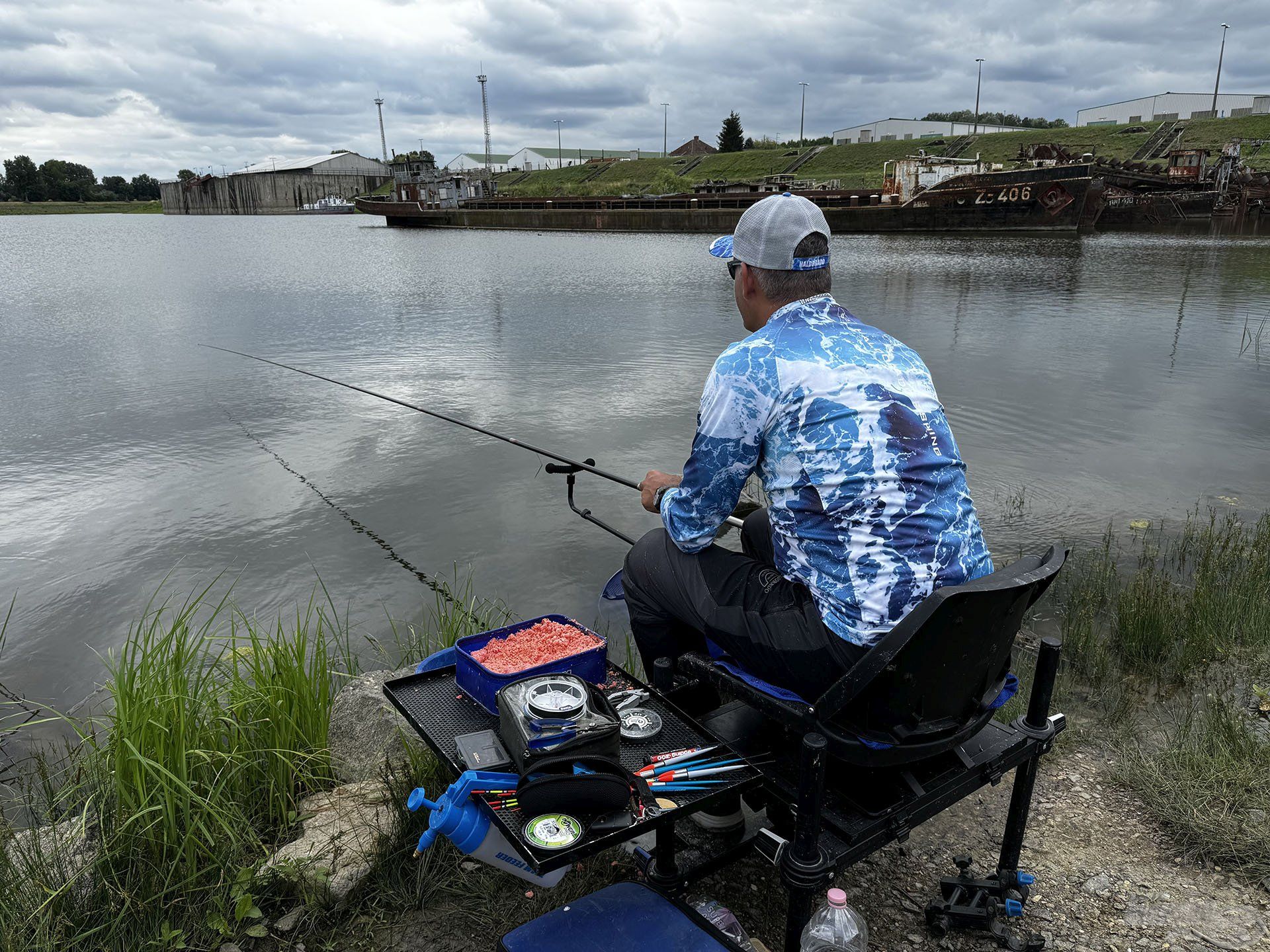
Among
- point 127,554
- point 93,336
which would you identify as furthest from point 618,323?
point 127,554

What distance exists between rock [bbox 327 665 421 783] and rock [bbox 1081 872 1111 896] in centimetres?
186

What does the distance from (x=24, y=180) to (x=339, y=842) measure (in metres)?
120

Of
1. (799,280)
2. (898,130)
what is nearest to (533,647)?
(799,280)

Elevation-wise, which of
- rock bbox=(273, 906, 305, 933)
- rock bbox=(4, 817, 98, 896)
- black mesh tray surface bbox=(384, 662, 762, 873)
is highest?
black mesh tray surface bbox=(384, 662, 762, 873)

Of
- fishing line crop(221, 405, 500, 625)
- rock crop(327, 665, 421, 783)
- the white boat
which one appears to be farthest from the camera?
the white boat

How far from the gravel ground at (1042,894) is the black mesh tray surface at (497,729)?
0.38 meters

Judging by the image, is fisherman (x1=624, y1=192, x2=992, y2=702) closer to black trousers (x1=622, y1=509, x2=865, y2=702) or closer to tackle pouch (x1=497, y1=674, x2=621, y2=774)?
black trousers (x1=622, y1=509, x2=865, y2=702)

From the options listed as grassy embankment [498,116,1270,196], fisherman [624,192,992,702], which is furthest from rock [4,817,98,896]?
grassy embankment [498,116,1270,196]

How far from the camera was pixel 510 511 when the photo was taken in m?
6.16

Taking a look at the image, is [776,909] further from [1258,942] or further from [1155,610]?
[1155,610]

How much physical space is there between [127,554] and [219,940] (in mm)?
4163

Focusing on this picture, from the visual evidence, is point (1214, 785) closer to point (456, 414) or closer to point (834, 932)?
point (834, 932)

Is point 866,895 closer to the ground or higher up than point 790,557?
closer to the ground

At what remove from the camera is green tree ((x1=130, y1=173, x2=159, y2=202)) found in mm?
115919
